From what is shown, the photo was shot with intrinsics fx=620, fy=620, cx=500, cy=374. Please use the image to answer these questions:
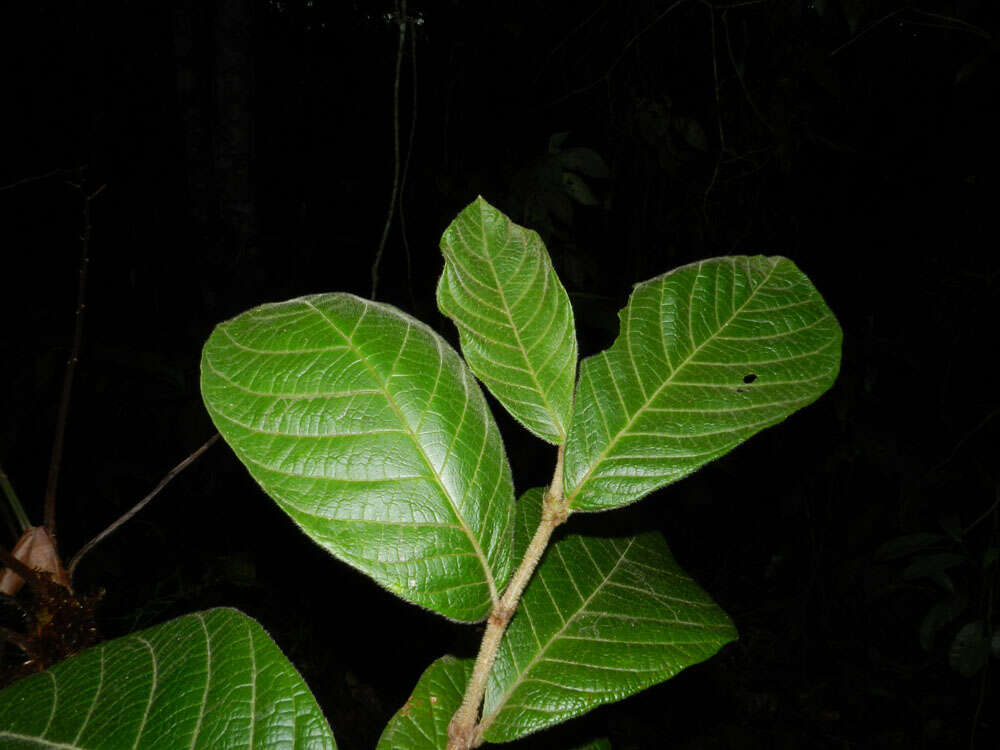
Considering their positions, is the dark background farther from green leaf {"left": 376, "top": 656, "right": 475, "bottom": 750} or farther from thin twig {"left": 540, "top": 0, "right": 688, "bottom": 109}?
green leaf {"left": 376, "top": 656, "right": 475, "bottom": 750}

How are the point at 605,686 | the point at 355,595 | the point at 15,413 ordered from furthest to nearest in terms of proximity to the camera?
the point at 355,595 < the point at 15,413 < the point at 605,686

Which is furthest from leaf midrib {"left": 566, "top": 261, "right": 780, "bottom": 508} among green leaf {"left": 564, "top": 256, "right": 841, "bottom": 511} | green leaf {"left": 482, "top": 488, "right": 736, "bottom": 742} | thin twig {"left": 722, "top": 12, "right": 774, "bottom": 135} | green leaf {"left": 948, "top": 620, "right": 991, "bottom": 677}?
green leaf {"left": 948, "top": 620, "right": 991, "bottom": 677}

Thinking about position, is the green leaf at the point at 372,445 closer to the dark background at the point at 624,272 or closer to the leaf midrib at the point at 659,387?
the leaf midrib at the point at 659,387

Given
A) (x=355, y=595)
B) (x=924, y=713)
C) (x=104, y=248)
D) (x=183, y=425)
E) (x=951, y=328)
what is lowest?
(x=924, y=713)

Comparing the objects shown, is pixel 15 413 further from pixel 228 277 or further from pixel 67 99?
pixel 67 99

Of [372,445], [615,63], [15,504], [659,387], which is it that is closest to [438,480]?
[372,445]

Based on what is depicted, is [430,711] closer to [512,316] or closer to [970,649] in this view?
[512,316]

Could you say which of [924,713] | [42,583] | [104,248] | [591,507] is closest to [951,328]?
[924,713]
